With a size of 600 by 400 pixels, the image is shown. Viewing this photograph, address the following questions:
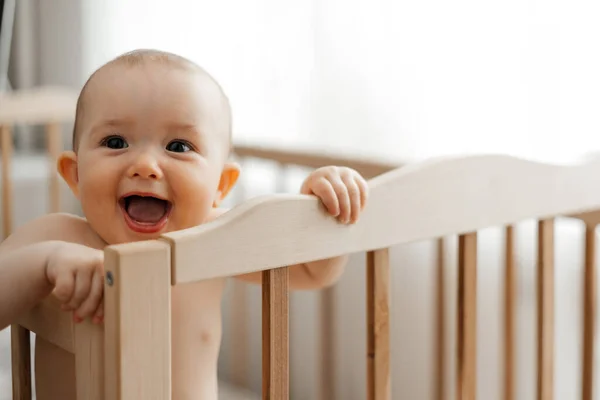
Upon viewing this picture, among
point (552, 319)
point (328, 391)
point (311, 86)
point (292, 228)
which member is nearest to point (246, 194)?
point (311, 86)

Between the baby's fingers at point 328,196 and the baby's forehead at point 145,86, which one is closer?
the baby's fingers at point 328,196

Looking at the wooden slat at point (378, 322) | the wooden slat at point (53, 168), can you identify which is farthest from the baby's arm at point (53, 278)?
the wooden slat at point (53, 168)

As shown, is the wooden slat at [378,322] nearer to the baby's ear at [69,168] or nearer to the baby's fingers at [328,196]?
the baby's fingers at [328,196]

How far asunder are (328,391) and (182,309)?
0.80 meters

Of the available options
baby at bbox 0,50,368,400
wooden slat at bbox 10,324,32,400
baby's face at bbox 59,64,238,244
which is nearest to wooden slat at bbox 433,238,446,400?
baby at bbox 0,50,368,400

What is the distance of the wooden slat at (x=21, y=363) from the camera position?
0.92 metres

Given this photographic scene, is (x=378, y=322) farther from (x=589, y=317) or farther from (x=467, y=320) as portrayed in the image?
(x=589, y=317)

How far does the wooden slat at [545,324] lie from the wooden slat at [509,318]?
84 millimetres

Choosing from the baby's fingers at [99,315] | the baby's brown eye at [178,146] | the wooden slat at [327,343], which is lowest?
the baby's fingers at [99,315]

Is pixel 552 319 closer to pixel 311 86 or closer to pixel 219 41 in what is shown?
pixel 311 86

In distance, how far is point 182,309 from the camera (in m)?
1.03

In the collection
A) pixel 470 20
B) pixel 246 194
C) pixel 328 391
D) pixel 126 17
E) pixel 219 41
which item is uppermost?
pixel 126 17

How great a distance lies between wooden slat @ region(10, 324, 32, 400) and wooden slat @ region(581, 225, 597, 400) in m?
0.62

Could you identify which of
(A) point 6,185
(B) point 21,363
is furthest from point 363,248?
(A) point 6,185
